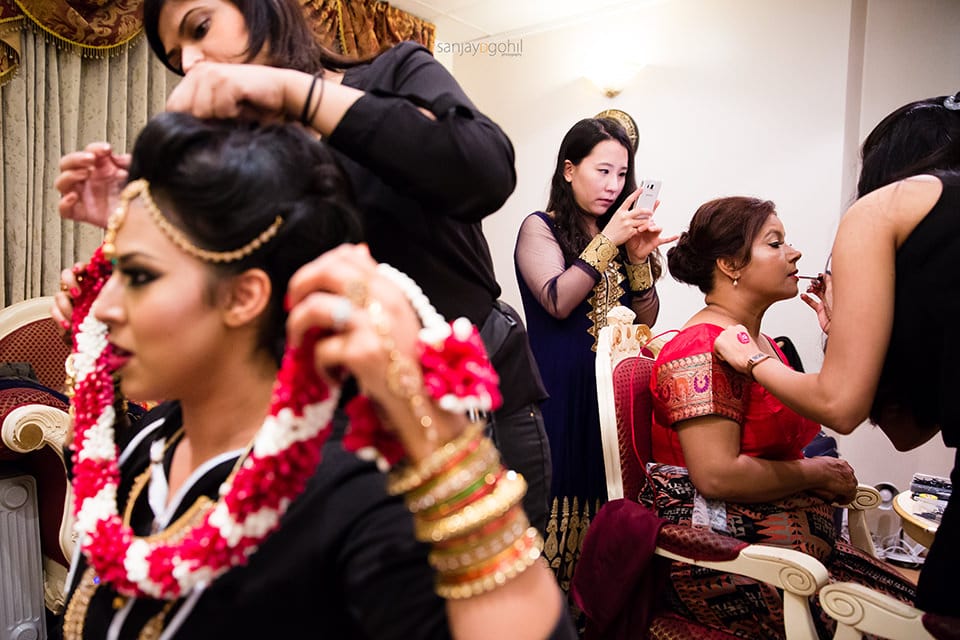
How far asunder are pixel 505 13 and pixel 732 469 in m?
3.83

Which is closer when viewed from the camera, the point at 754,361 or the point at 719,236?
the point at 754,361

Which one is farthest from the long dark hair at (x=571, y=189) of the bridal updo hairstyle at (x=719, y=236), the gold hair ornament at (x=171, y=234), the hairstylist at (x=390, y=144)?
the gold hair ornament at (x=171, y=234)

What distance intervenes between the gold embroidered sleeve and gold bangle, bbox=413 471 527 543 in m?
1.16

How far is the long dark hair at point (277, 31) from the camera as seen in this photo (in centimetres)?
88

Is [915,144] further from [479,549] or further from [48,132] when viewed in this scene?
[48,132]

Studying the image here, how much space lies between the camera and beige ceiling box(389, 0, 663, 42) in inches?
171

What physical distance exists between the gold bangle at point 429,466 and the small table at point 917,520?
1695mm

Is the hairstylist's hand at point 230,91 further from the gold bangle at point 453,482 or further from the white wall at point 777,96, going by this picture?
the white wall at point 777,96

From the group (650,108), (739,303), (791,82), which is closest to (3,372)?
(739,303)

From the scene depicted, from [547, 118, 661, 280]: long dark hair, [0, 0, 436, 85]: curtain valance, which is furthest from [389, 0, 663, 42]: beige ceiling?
[547, 118, 661, 280]: long dark hair

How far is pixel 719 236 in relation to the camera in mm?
1877

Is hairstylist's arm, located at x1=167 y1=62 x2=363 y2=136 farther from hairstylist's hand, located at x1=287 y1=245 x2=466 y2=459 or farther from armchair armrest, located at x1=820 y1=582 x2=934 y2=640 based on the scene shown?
armchair armrest, located at x1=820 y1=582 x2=934 y2=640

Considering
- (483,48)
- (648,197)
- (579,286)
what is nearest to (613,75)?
(483,48)

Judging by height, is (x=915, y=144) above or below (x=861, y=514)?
above
